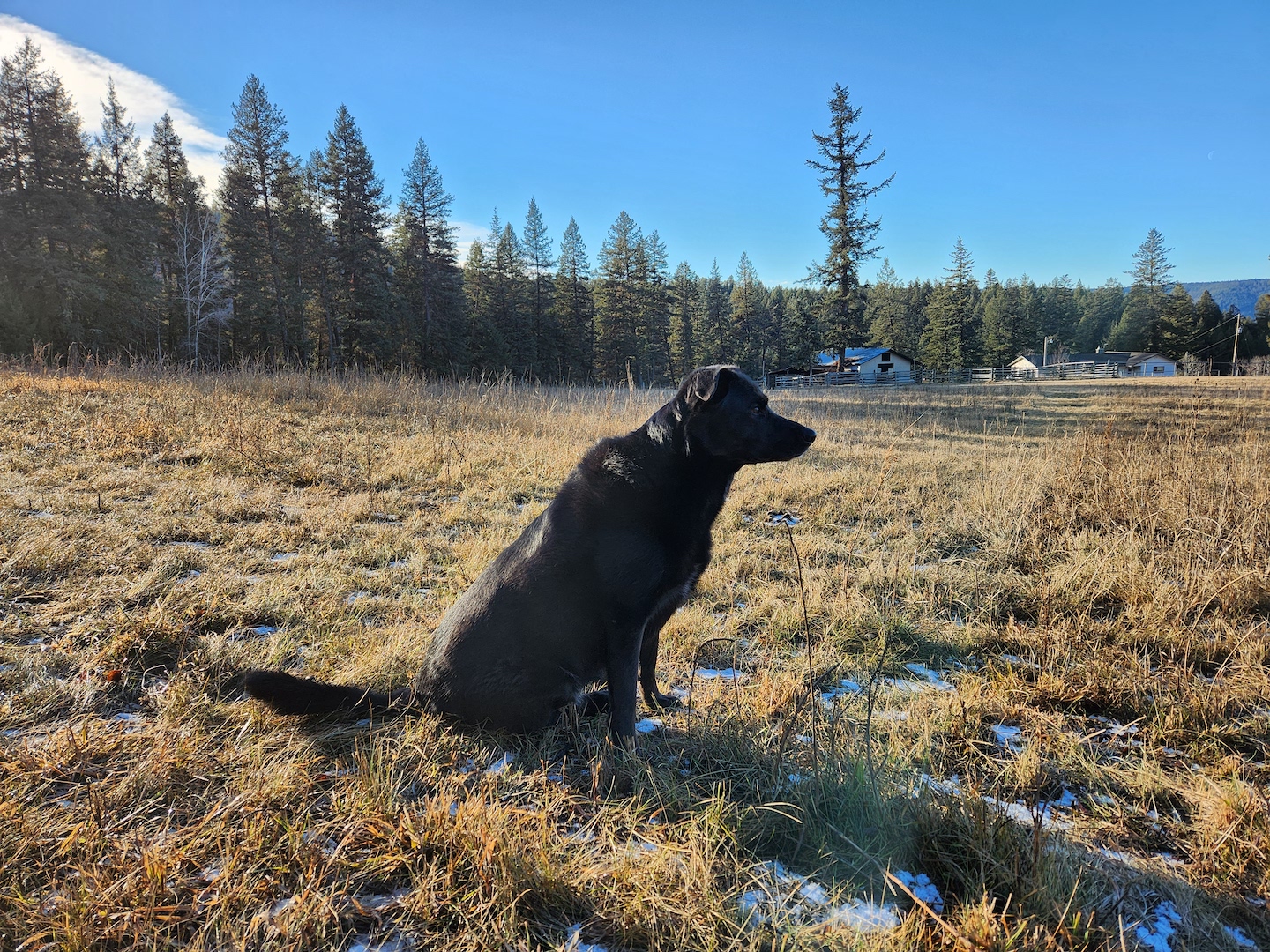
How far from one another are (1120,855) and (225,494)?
22.7ft

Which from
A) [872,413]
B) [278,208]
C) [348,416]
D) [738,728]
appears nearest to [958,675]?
[738,728]

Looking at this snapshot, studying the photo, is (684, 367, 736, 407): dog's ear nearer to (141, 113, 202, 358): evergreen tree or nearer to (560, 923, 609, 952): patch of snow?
(560, 923, 609, 952): patch of snow

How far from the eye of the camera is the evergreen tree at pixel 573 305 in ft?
167

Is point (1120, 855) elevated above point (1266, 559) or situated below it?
below

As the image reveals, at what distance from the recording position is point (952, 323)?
2402 inches

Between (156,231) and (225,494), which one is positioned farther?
(156,231)

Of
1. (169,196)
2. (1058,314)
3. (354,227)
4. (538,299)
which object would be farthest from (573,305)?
(1058,314)

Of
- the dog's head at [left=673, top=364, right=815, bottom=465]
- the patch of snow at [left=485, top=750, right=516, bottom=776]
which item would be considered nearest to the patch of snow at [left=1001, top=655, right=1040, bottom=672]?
the dog's head at [left=673, top=364, right=815, bottom=465]

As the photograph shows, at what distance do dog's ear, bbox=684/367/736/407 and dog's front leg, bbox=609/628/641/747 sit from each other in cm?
113

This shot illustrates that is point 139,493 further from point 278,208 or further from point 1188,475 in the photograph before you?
point 278,208

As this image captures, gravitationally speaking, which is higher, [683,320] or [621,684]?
[683,320]

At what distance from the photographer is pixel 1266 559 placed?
3902mm

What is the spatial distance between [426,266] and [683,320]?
1266 inches

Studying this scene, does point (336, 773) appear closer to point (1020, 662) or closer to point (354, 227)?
point (1020, 662)
